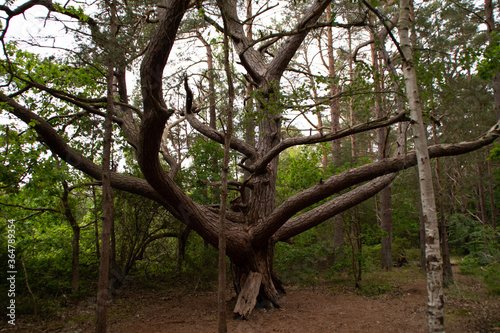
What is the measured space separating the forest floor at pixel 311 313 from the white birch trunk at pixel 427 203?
1.60 metres

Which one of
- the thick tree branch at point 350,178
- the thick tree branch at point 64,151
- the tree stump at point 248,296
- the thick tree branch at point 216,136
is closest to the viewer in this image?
the thick tree branch at point 64,151

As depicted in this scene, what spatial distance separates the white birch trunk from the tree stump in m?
3.23

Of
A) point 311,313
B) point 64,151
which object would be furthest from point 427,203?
point 64,151

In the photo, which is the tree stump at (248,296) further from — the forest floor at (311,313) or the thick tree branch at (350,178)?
the thick tree branch at (350,178)

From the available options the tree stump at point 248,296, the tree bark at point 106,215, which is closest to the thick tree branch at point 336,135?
the tree stump at point 248,296

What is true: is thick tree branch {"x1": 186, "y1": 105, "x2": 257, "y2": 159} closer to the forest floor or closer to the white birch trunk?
the forest floor

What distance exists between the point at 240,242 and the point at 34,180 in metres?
4.16

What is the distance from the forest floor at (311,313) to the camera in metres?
5.19

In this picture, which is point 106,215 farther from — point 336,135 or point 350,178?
point 350,178

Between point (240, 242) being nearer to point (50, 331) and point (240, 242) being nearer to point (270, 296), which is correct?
point (270, 296)

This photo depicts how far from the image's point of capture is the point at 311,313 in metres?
6.07

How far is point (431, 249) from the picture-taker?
379 centimetres

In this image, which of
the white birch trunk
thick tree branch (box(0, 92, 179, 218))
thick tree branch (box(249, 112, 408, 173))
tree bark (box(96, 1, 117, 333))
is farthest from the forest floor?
thick tree branch (box(249, 112, 408, 173))

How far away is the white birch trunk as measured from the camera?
3.64m
